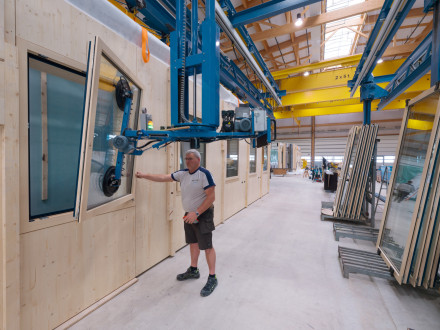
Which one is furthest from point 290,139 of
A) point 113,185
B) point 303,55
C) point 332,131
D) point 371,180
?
point 113,185

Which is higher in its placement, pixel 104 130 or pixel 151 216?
pixel 104 130

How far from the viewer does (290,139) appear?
21.3 meters

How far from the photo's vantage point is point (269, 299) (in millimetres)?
2213

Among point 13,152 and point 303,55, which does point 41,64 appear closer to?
point 13,152

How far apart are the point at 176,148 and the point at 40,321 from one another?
232 centimetres

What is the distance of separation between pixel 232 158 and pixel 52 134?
3.93 metres

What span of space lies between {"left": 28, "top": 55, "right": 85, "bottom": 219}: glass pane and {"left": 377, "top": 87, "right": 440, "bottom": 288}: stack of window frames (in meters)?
3.63

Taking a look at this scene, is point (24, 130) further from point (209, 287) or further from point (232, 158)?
point (232, 158)

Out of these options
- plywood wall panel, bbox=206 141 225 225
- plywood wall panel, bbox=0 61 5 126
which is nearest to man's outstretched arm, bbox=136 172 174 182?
plywood wall panel, bbox=0 61 5 126

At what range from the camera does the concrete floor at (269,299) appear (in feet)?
6.20

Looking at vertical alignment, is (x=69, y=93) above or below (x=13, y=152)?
above

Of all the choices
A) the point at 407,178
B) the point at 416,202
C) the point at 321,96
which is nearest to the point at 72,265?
the point at 416,202

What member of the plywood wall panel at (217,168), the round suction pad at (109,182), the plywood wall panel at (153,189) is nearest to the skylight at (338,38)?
the plywood wall panel at (217,168)

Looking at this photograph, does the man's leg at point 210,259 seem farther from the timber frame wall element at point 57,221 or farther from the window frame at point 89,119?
the window frame at point 89,119
